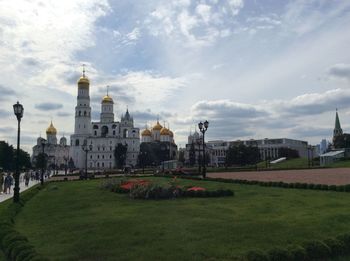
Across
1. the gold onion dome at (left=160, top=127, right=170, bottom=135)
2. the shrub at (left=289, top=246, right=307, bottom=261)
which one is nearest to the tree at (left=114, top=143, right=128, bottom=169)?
the gold onion dome at (left=160, top=127, right=170, bottom=135)

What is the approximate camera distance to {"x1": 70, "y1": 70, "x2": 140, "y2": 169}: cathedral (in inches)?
4628

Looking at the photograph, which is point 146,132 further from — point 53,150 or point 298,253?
point 298,253

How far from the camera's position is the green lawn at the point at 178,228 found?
8.41 metres

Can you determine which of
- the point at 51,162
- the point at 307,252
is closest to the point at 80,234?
the point at 307,252

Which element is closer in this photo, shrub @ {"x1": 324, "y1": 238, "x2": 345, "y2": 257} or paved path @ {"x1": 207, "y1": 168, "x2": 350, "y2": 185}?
shrub @ {"x1": 324, "y1": 238, "x2": 345, "y2": 257}

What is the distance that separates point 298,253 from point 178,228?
366 cm

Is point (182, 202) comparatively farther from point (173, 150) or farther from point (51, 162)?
point (51, 162)

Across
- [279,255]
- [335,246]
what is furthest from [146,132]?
[279,255]

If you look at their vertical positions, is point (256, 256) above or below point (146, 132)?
below

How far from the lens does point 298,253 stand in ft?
25.2

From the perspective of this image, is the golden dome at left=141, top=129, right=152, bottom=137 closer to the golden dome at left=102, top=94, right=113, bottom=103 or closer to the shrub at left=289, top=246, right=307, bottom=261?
the golden dome at left=102, top=94, right=113, bottom=103

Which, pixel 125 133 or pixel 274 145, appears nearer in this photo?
pixel 125 133

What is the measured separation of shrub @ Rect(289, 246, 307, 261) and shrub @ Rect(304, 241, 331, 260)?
0.45 feet

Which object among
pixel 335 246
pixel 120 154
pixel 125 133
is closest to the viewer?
pixel 335 246
